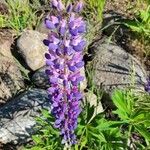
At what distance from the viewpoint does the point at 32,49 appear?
4113mm

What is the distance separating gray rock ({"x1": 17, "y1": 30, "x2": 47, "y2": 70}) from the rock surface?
0.44 ft

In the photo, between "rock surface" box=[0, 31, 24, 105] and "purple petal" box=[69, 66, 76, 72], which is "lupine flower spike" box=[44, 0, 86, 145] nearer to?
"purple petal" box=[69, 66, 76, 72]

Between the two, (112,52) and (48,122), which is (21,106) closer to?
(48,122)

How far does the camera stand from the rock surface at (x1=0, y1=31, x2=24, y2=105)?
3.88 m

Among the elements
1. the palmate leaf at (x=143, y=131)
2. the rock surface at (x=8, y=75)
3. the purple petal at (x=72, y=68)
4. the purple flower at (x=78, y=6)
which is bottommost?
the palmate leaf at (x=143, y=131)

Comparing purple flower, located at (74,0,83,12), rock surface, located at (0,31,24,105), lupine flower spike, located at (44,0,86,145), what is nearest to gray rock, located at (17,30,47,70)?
rock surface, located at (0,31,24,105)

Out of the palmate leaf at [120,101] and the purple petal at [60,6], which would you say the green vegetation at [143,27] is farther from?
the purple petal at [60,6]

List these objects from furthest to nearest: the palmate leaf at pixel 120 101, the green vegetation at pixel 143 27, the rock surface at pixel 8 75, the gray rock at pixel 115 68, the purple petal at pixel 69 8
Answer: the green vegetation at pixel 143 27 → the rock surface at pixel 8 75 → the gray rock at pixel 115 68 → the palmate leaf at pixel 120 101 → the purple petal at pixel 69 8

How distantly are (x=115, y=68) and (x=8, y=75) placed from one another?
0.98m

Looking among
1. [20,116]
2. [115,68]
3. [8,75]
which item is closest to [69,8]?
[20,116]

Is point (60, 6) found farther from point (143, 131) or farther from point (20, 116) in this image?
point (20, 116)

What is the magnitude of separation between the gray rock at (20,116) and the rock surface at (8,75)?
10.3 inches

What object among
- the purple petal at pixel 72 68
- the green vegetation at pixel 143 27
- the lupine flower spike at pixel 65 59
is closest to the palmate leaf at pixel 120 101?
the lupine flower spike at pixel 65 59

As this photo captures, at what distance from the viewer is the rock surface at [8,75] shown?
3879 millimetres
